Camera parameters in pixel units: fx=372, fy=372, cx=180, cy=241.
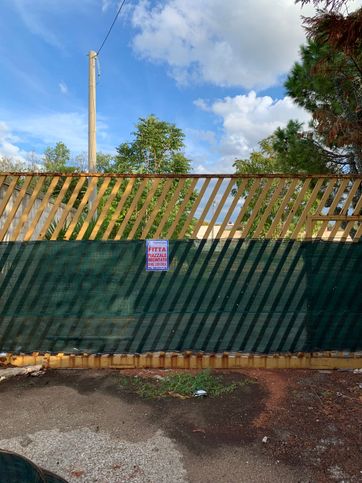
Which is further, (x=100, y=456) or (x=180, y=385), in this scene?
(x=180, y=385)

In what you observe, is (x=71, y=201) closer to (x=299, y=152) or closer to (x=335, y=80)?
(x=335, y=80)

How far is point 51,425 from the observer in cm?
331

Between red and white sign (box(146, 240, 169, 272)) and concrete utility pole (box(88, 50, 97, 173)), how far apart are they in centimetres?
750

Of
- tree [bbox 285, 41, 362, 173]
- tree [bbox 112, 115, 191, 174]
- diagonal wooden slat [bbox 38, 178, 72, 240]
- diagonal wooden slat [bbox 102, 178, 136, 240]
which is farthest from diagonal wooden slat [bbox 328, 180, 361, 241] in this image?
tree [bbox 112, 115, 191, 174]

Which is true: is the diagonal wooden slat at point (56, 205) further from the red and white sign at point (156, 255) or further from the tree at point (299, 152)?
the tree at point (299, 152)

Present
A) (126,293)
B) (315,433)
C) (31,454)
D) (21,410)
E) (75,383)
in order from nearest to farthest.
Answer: (31,454), (315,433), (21,410), (75,383), (126,293)

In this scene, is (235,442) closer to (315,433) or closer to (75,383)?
(315,433)

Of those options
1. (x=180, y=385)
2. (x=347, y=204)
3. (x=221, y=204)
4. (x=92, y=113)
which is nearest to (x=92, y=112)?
(x=92, y=113)

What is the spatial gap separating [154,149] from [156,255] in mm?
16365

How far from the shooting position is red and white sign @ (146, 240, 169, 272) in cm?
441

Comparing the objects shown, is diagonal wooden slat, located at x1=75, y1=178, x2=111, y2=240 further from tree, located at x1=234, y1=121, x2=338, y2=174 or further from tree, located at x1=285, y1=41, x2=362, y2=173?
tree, located at x1=234, y1=121, x2=338, y2=174

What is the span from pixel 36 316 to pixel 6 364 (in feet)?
2.23

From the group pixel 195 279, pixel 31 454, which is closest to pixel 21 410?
pixel 31 454

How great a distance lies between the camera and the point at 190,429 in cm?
324
